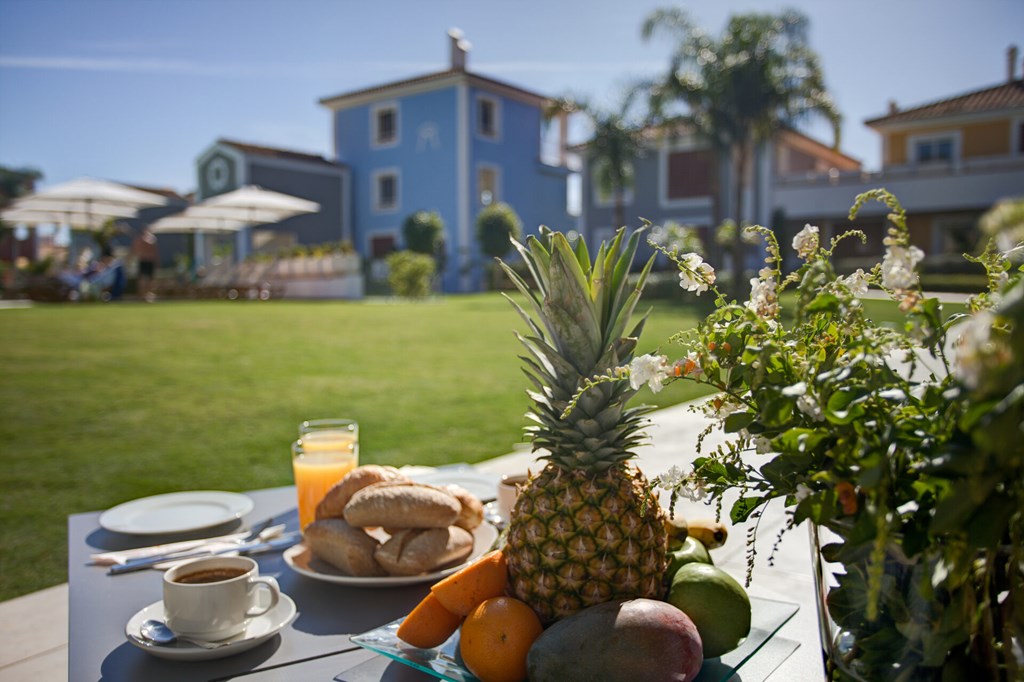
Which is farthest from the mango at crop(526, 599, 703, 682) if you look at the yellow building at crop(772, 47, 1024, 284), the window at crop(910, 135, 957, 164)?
the window at crop(910, 135, 957, 164)

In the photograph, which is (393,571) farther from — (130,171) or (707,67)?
(130,171)

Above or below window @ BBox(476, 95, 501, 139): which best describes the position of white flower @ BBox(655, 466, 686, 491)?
below

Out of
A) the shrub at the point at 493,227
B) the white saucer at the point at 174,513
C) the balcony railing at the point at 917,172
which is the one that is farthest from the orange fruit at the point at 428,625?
the balcony railing at the point at 917,172

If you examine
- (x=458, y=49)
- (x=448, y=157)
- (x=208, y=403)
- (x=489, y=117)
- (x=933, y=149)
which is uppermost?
(x=458, y=49)

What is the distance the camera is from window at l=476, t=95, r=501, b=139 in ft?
78.5

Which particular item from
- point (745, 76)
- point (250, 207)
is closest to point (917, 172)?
point (745, 76)

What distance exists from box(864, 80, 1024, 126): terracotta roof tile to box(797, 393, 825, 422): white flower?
2660cm

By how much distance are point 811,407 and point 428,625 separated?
617 millimetres

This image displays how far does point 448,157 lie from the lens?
23.5 meters

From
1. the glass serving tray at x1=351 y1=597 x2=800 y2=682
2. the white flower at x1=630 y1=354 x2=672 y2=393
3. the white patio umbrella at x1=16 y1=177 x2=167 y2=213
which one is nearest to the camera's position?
the white flower at x1=630 y1=354 x2=672 y2=393

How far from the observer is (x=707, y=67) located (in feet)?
58.6

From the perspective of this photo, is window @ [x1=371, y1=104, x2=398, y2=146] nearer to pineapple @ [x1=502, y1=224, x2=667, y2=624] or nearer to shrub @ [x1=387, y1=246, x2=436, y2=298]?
shrub @ [x1=387, y1=246, x2=436, y2=298]

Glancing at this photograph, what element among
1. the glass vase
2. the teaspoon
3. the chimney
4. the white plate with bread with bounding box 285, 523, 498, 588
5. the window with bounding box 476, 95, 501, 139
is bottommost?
the teaspoon

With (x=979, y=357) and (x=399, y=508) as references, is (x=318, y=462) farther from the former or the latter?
(x=979, y=357)
